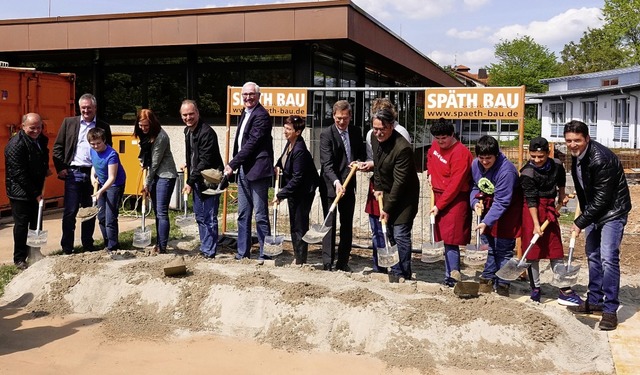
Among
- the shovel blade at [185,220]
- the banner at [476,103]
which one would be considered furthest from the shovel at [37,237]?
the banner at [476,103]

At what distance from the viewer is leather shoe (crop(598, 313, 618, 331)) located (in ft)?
17.2

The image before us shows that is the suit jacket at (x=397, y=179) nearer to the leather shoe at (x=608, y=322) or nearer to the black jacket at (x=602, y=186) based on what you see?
the black jacket at (x=602, y=186)

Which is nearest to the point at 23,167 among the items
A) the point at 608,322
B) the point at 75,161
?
the point at 75,161

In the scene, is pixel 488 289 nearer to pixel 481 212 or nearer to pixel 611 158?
pixel 481 212

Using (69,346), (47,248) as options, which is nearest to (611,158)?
(69,346)

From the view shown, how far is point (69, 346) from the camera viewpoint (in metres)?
4.82

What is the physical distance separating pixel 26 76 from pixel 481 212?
328 inches

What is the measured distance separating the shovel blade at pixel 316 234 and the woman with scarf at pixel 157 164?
183 centimetres

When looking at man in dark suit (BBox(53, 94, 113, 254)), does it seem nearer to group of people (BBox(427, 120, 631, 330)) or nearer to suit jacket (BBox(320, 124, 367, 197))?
suit jacket (BBox(320, 124, 367, 197))

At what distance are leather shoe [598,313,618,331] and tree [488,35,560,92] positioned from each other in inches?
2693

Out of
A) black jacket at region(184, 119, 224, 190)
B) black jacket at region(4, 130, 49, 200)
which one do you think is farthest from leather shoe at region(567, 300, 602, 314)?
black jacket at region(4, 130, 49, 200)

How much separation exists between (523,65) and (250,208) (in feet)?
233

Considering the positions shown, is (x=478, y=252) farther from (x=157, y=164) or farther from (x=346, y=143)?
(x=157, y=164)

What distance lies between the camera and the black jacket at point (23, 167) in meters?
6.78
